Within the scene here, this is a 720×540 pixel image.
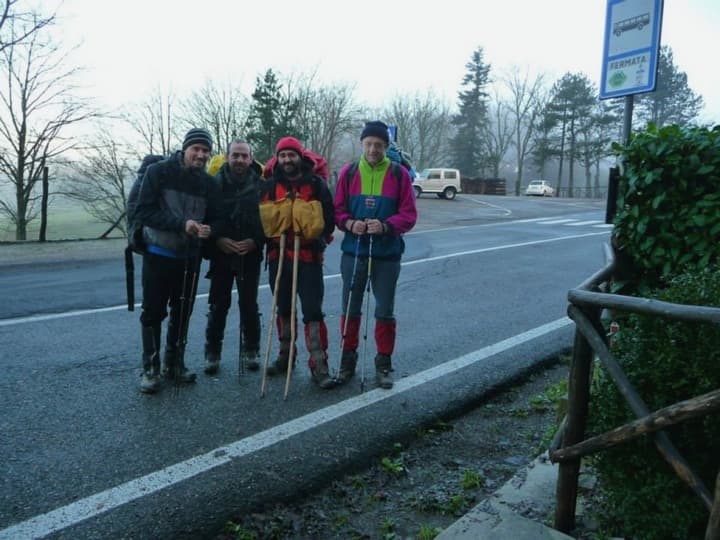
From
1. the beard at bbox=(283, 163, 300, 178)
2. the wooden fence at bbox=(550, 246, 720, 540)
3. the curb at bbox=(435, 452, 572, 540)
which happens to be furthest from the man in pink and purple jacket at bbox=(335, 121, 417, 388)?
the wooden fence at bbox=(550, 246, 720, 540)

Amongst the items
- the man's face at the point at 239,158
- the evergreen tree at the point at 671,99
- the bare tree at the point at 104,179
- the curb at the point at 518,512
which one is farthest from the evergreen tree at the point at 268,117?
the evergreen tree at the point at 671,99

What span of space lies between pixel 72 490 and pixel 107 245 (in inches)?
461

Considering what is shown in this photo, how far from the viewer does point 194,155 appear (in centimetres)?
456

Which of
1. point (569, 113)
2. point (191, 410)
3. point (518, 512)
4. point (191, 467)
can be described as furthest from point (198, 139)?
point (569, 113)

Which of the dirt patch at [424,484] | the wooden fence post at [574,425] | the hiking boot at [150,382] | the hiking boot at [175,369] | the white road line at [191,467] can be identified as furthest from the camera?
the hiking boot at [175,369]

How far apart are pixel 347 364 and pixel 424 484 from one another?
161cm

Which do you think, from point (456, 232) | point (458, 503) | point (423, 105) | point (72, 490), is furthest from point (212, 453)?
point (423, 105)

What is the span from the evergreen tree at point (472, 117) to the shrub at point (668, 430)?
68.5m

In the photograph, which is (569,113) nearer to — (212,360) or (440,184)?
(440,184)

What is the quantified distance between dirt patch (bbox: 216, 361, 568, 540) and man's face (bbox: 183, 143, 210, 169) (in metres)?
2.56

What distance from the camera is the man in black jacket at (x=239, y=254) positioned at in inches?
191

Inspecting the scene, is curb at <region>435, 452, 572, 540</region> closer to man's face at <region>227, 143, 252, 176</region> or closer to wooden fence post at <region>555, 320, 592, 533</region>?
wooden fence post at <region>555, 320, 592, 533</region>

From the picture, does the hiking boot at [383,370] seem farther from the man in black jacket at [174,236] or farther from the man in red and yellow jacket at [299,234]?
the man in black jacket at [174,236]

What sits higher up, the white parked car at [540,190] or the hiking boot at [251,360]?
the white parked car at [540,190]
